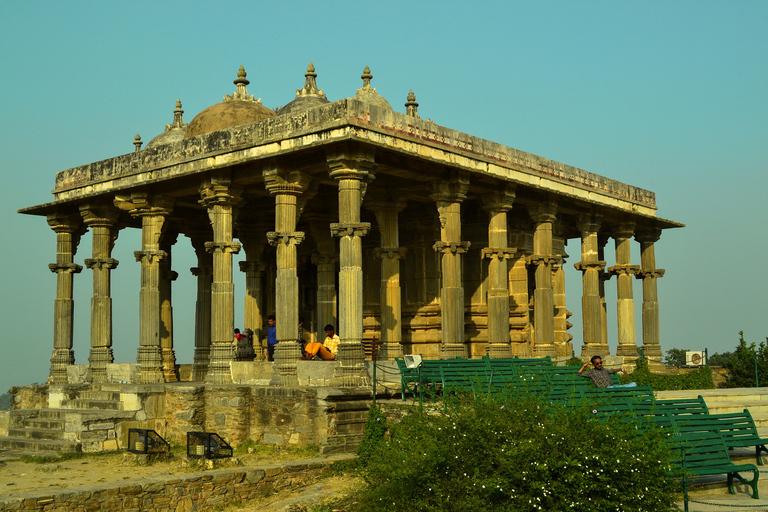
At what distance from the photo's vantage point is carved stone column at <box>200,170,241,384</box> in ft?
60.7

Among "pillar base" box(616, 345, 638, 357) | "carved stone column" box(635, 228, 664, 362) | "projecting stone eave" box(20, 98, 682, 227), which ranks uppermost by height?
"projecting stone eave" box(20, 98, 682, 227)

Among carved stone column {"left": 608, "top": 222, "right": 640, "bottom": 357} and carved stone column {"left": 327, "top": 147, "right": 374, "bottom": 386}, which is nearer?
carved stone column {"left": 327, "top": 147, "right": 374, "bottom": 386}

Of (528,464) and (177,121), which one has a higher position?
(177,121)

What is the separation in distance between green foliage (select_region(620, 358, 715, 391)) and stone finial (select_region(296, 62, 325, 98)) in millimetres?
10523

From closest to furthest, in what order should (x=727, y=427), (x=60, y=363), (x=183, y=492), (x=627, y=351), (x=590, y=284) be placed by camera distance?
(x=727, y=427) < (x=183, y=492) < (x=60, y=363) < (x=590, y=284) < (x=627, y=351)

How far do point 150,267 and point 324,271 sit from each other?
14.6 feet

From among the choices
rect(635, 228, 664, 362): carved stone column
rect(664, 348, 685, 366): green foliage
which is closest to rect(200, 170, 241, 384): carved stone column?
rect(635, 228, 664, 362): carved stone column

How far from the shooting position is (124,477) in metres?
15.0

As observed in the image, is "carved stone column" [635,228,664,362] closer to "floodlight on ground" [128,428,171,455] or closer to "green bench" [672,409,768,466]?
"green bench" [672,409,768,466]

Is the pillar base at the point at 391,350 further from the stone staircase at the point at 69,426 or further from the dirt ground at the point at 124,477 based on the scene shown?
the stone staircase at the point at 69,426

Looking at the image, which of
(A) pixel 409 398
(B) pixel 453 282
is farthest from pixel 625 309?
(A) pixel 409 398

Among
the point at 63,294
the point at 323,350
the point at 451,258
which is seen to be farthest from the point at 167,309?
the point at 451,258

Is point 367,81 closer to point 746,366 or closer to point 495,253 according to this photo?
point 495,253

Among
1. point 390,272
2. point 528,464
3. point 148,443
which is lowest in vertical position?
point 148,443
